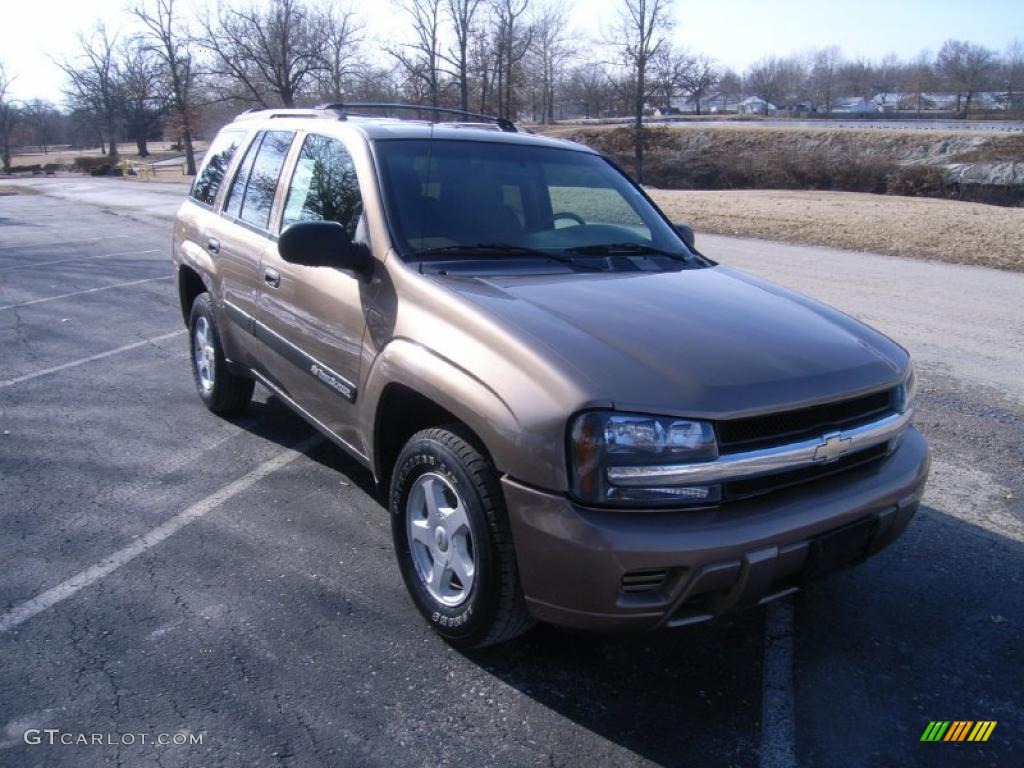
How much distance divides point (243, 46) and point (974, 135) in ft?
127

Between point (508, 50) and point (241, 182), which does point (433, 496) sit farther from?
point (508, 50)

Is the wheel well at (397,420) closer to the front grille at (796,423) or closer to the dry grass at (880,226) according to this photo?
the front grille at (796,423)

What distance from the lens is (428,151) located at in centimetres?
388

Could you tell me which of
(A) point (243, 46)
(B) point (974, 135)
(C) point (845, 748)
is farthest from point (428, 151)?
(A) point (243, 46)

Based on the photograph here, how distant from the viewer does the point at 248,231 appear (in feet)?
15.1

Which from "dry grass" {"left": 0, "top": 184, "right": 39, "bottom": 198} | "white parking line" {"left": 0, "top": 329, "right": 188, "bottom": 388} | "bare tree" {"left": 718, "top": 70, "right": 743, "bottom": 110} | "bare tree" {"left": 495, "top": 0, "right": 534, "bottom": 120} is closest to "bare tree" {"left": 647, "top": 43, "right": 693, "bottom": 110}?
"bare tree" {"left": 495, "top": 0, "right": 534, "bottom": 120}

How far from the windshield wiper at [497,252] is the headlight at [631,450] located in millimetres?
1276

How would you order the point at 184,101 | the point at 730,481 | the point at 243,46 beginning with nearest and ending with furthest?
1. the point at 730,481
2. the point at 243,46
3. the point at 184,101

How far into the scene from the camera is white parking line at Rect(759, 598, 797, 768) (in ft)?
8.41

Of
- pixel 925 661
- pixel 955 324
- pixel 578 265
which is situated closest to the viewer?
pixel 925 661

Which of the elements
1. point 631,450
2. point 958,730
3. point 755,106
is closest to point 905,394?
point 958,730

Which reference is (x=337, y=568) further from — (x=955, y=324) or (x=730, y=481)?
(x=955, y=324)

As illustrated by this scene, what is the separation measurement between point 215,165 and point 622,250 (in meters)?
3.11

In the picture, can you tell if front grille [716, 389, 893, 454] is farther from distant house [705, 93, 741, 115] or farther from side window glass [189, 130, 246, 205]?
distant house [705, 93, 741, 115]
